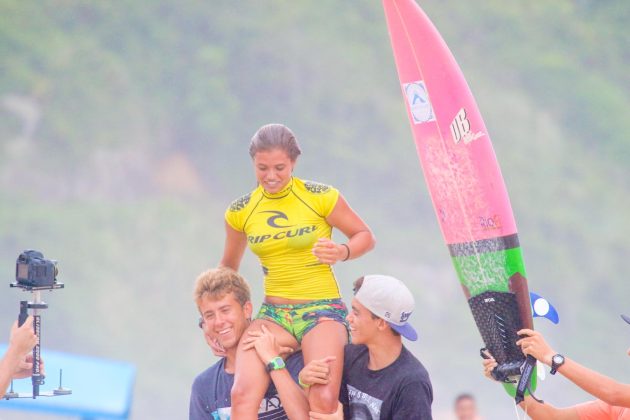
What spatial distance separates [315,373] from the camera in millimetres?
3299

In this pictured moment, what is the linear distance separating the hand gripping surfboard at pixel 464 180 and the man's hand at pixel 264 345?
768 mm

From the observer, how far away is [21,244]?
9.74 metres

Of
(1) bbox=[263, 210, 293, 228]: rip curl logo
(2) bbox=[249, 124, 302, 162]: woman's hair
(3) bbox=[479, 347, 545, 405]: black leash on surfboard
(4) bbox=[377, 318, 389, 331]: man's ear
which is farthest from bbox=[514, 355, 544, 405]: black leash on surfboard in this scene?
(2) bbox=[249, 124, 302, 162]: woman's hair

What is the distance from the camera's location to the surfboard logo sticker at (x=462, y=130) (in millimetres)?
3750

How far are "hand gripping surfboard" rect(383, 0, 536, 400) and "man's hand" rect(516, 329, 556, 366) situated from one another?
185 millimetres

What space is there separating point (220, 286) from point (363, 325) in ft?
1.94

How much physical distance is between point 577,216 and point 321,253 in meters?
7.23

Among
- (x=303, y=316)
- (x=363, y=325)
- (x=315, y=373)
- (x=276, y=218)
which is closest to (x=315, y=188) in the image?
(x=276, y=218)

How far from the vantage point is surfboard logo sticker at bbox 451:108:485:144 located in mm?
3750

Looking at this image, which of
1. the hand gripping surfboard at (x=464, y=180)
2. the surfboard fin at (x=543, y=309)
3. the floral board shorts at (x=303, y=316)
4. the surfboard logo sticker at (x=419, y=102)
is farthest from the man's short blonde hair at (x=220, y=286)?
the surfboard fin at (x=543, y=309)

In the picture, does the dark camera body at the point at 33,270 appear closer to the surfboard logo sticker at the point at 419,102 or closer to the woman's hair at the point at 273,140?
the woman's hair at the point at 273,140

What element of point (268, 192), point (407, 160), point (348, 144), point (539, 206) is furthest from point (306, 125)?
point (268, 192)

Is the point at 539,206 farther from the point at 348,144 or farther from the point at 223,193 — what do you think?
the point at 223,193

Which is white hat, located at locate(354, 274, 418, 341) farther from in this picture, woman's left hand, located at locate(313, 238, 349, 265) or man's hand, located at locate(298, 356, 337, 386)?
man's hand, located at locate(298, 356, 337, 386)
